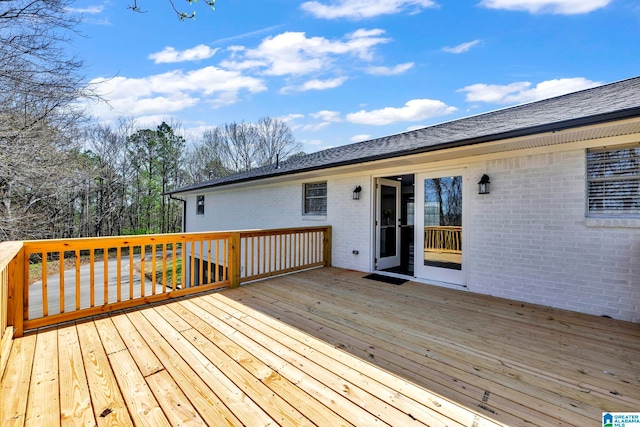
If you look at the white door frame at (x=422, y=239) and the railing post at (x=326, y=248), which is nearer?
the white door frame at (x=422, y=239)

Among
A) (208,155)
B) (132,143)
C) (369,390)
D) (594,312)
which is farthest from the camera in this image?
(208,155)

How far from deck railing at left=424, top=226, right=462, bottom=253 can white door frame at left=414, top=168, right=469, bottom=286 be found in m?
0.08

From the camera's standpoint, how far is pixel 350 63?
25.6ft

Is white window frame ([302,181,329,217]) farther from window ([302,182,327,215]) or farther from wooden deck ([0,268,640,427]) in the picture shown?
wooden deck ([0,268,640,427])

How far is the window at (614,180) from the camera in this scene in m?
3.20

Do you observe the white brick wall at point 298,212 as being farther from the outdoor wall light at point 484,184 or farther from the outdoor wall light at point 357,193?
the outdoor wall light at point 484,184

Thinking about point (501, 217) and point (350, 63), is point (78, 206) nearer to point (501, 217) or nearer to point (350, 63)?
point (350, 63)

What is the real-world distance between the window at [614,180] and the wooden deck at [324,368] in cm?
137

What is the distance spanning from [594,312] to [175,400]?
15.1 ft

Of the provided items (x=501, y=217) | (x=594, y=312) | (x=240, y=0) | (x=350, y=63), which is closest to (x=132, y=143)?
(x=350, y=63)

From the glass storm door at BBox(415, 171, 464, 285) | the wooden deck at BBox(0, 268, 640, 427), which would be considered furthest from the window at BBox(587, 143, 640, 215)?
A: the glass storm door at BBox(415, 171, 464, 285)

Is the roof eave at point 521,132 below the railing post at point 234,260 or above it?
above

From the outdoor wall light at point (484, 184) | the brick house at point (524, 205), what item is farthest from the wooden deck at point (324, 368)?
the outdoor wall light at point (484, 184)

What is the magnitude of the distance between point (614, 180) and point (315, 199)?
517 centimetres
